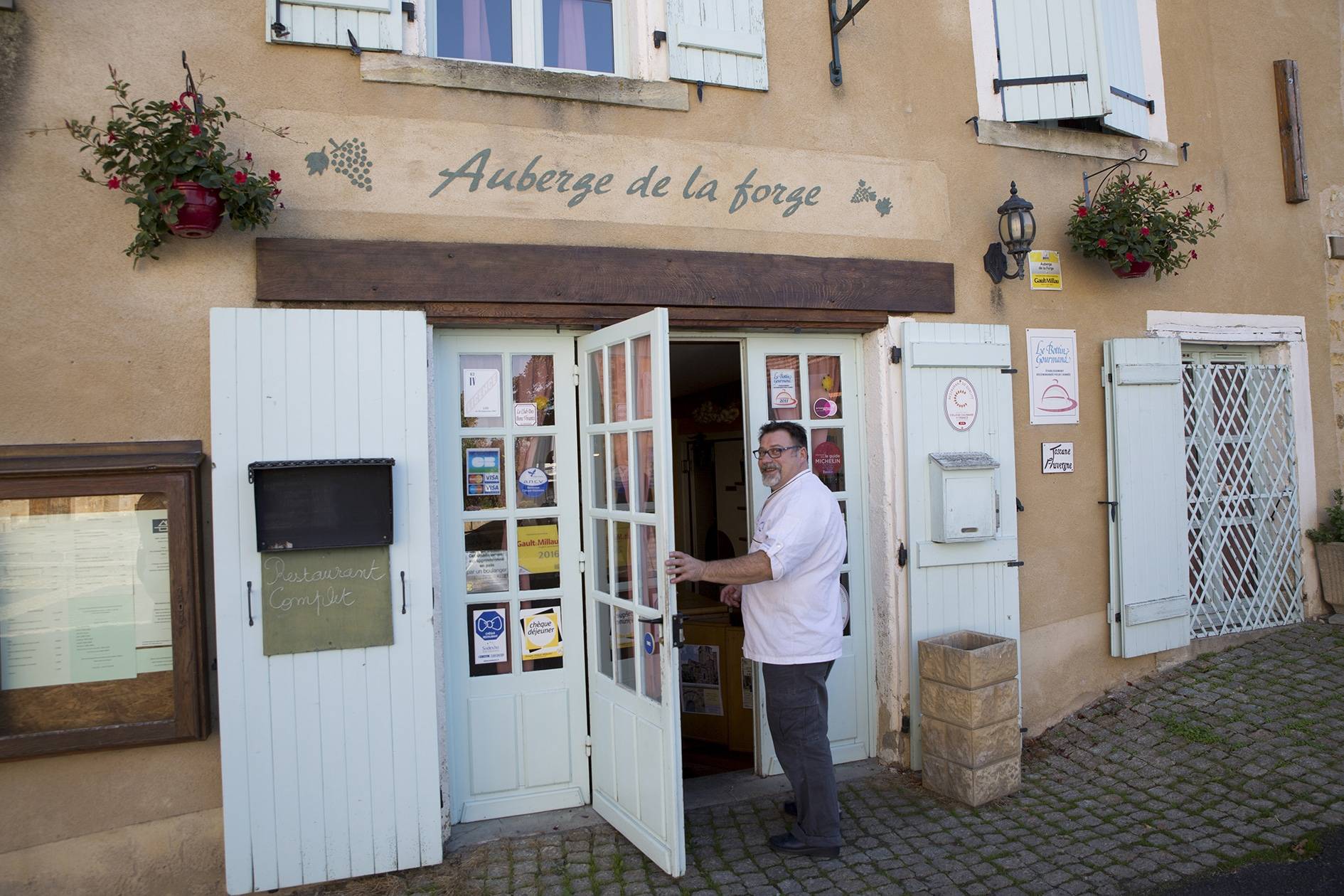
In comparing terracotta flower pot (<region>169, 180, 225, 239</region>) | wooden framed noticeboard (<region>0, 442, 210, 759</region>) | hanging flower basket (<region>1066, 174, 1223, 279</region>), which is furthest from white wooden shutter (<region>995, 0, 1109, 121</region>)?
wooden framed noticeboard (<region>0, 442, 210, 759</region>)

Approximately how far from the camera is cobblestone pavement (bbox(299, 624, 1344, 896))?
3.70 metres

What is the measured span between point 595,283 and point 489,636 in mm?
1792

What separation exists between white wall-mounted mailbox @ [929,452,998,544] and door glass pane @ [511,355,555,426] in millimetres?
2099

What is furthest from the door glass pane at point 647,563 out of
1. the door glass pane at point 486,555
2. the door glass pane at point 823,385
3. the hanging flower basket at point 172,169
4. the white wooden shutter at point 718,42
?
the white wooden shutter at point 718,42

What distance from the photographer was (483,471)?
14.1ft

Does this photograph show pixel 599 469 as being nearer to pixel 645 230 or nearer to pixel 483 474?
pixel 483 474

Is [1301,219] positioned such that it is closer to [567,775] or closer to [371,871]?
[567,775]

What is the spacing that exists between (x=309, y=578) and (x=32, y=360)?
55.0 inches

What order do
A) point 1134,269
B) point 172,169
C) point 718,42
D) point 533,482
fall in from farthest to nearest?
point 1134,269 → point 718,42 → point 533,482 → point 172,169

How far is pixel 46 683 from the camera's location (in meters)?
3.55

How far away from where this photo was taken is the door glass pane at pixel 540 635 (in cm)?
436

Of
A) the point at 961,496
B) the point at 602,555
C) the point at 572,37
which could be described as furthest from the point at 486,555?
the point at 572,37

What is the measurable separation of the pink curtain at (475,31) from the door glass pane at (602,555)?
240 cm

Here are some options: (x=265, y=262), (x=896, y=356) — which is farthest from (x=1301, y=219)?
(x=265, y=262)
